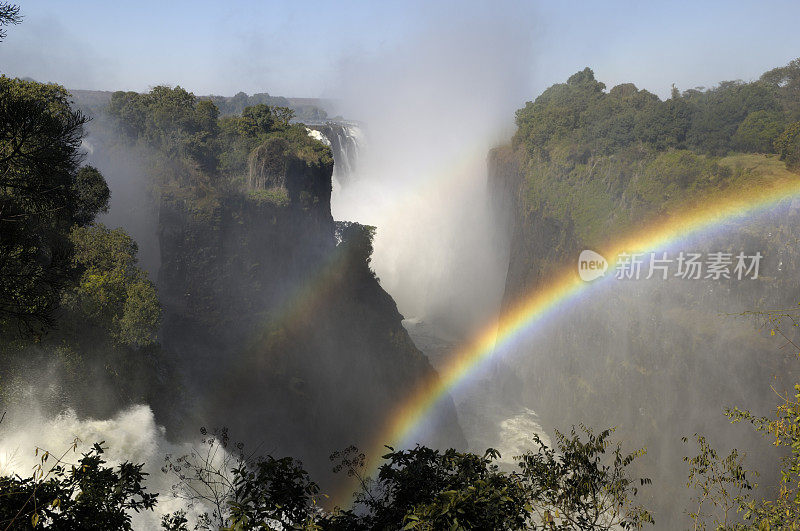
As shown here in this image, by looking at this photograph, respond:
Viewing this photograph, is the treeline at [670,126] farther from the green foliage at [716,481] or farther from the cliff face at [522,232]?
the green foliage at [716,481]

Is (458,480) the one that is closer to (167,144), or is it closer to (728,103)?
(167,144)

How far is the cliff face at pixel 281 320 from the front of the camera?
26.7 m

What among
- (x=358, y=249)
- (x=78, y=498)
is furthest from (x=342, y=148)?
(x=78, y=498)

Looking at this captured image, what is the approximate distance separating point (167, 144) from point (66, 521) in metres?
35.3

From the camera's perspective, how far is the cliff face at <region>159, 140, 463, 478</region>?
26734 mm

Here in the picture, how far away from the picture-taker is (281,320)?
102 feet

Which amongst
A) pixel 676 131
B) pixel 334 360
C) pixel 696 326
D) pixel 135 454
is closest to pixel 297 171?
pixel 334 360

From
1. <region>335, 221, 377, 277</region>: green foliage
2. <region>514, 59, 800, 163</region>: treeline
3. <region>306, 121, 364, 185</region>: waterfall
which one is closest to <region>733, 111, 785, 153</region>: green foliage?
<region>514, 59, 800, 163</region>: treeline

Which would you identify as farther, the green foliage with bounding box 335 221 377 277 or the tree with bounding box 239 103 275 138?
the tree with bounding box 239 103 275 138

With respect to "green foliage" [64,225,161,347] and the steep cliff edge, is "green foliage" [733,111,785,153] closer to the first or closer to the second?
the steep cliff edge

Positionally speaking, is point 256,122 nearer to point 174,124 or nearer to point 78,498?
point 174,124

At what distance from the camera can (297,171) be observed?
3578 cm

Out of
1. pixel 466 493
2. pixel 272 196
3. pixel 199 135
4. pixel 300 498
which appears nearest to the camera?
pixel 466 493

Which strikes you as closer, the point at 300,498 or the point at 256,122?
the point at 300,498
